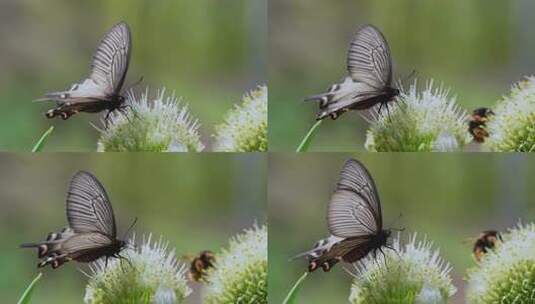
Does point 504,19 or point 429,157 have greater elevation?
point 504,19

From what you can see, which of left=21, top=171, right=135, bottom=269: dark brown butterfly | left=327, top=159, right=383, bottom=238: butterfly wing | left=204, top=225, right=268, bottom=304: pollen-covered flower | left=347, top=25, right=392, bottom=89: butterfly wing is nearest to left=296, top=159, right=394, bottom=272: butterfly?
left=327, top=159, right=383, bottom=238: butterfly wing

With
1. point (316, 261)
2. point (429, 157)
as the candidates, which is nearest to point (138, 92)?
point (316, 261)

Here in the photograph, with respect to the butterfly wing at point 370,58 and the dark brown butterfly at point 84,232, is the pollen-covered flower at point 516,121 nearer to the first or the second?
the butterfly wing at point 370,58

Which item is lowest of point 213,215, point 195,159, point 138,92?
point 213,215

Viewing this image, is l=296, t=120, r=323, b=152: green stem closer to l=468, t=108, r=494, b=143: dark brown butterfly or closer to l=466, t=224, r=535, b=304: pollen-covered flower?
l=468, t=108, r=494, b=143: dark brown butterfly

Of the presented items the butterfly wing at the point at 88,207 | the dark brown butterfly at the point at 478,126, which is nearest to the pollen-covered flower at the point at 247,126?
the butterfly wing at the point at 88,207

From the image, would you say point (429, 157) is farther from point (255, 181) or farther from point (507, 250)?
point (255, 181)
